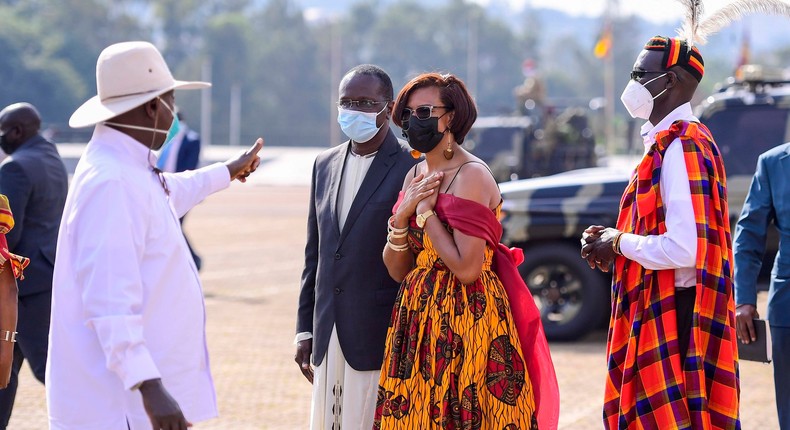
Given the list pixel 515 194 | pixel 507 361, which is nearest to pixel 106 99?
pixel 507 361

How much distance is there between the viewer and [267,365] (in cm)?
918

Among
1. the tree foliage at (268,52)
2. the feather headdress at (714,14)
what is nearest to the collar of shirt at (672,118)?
the feather headdress at (714,14)

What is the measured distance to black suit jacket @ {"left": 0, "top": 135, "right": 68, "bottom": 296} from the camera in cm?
616

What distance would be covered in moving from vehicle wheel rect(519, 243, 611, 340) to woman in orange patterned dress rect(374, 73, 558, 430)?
5.55m

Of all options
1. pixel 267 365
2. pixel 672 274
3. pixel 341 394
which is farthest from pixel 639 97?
pixel 267 365

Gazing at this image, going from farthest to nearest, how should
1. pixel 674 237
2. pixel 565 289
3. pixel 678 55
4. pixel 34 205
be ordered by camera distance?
pixel 565 289 < pixel 34 205 < pixel 678 55 < pixel 674 237

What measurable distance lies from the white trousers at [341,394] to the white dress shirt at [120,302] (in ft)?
3.16

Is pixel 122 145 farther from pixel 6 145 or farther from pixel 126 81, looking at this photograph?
pixel 6 145

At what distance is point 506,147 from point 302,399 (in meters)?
12.4

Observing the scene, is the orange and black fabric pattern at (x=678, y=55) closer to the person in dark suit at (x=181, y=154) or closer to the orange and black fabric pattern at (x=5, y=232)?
the orange and black fabric pattern at (x=5, y=232)

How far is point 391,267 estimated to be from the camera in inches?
173

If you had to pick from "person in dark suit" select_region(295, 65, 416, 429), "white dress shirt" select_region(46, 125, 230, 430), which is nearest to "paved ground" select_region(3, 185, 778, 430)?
"person in dark suit" select_region(295, 65, 416, 429)

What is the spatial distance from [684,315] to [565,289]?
5761mm

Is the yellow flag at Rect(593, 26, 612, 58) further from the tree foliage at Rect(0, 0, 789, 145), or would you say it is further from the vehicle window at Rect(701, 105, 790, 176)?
the vehicle window at Rect(701, 105, 790, 176)
